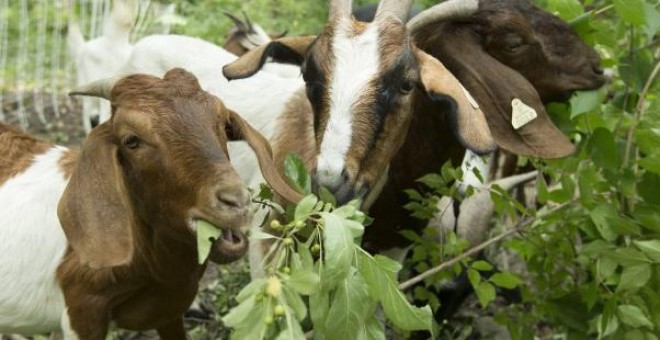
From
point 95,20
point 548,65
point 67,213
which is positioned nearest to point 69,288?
point 67,213

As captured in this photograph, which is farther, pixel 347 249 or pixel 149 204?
pixel 149 204

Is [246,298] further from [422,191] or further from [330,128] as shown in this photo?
[422,191]

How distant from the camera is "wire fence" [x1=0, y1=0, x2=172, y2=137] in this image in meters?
9.67

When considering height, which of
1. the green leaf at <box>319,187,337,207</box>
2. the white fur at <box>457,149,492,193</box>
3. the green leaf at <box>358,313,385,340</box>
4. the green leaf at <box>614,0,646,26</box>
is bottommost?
the white fur at <box>457,149,492,193</box>

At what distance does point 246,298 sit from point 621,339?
2.06m

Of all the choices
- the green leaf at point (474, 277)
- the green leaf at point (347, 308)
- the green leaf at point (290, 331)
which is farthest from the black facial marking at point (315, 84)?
the green leaf at point (290, 331)

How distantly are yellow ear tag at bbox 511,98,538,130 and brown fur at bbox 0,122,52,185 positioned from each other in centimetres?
211

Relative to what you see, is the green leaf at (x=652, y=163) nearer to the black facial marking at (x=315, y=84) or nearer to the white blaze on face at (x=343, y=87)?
the white blaze on face at (x=343, y=87)

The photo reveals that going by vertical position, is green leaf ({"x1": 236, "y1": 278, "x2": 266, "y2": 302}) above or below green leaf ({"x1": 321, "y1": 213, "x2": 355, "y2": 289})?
below

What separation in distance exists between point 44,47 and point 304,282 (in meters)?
8.70

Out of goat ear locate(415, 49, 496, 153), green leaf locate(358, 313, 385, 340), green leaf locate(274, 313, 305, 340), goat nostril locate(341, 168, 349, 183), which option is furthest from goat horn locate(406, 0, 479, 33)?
green leaf locate(274, 313, 305, 340)

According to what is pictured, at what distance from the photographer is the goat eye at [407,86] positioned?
3843mm

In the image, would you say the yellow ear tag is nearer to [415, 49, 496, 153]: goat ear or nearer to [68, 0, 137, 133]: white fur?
[415, 49, 496, 153]: goat ear

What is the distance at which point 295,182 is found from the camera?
3432 millimetres
